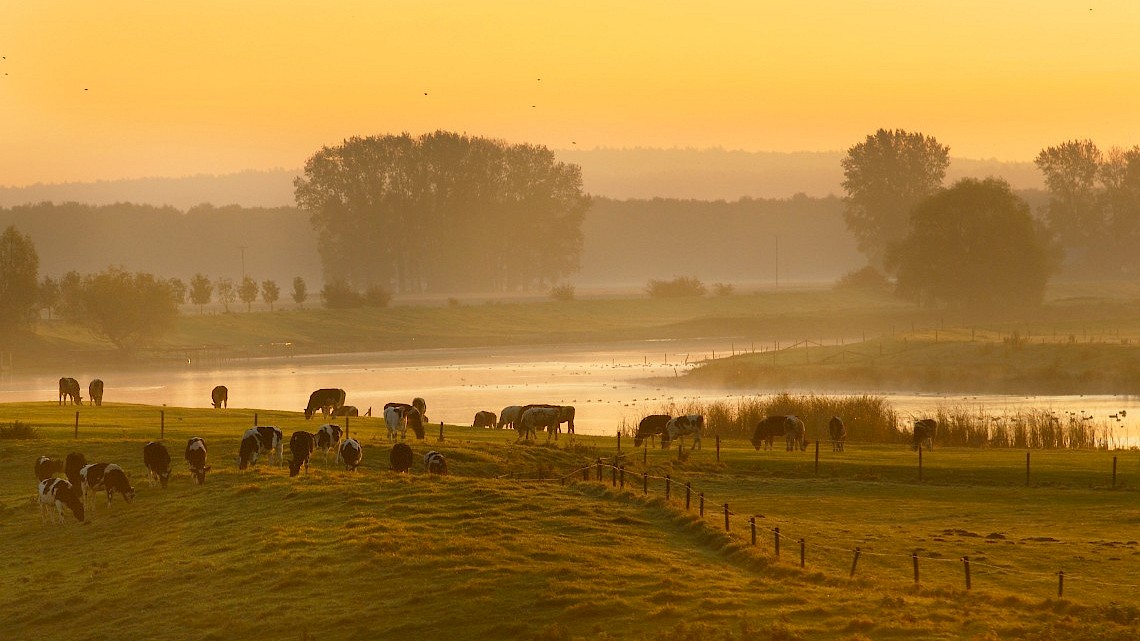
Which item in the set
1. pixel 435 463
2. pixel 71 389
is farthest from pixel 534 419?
pixel 71 389

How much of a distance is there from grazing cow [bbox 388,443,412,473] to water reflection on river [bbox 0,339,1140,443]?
88.0ft

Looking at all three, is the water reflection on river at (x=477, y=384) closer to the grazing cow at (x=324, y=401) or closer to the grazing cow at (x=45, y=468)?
the grazing cow at (x=324, y=401)

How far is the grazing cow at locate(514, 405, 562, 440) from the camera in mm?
53625

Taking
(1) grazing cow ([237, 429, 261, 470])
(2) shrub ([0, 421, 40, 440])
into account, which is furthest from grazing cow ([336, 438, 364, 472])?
(2) shrub ([0, 421, 40, 440])

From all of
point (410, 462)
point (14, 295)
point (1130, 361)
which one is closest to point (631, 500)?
point (410, 462)

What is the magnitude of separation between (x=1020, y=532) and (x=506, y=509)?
12042 millimetres

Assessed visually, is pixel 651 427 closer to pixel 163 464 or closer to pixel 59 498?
pixel 163 464

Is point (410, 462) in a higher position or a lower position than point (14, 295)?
lower

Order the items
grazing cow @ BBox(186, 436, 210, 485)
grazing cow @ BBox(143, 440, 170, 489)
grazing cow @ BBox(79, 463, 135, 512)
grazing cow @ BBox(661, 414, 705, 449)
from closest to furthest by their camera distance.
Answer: grazing cow @ BBox(79, 463, 135, 512)
grazing cow @ BBox(186, 436, 210, 485)
grazing cow @ BBox(143, 440, 170, 489)
grazing cow @ BBox(661, 414, 705, 449)

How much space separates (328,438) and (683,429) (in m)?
15.6

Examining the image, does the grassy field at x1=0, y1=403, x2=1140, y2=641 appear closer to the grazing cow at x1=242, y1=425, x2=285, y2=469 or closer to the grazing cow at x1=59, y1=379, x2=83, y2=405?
the grazing cow at x1=242, y1=425, x2=285, y2=469

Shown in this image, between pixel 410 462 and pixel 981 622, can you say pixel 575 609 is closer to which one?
pixel 981 622

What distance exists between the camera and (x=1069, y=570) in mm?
29641

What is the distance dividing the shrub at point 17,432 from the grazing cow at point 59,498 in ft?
42.0
